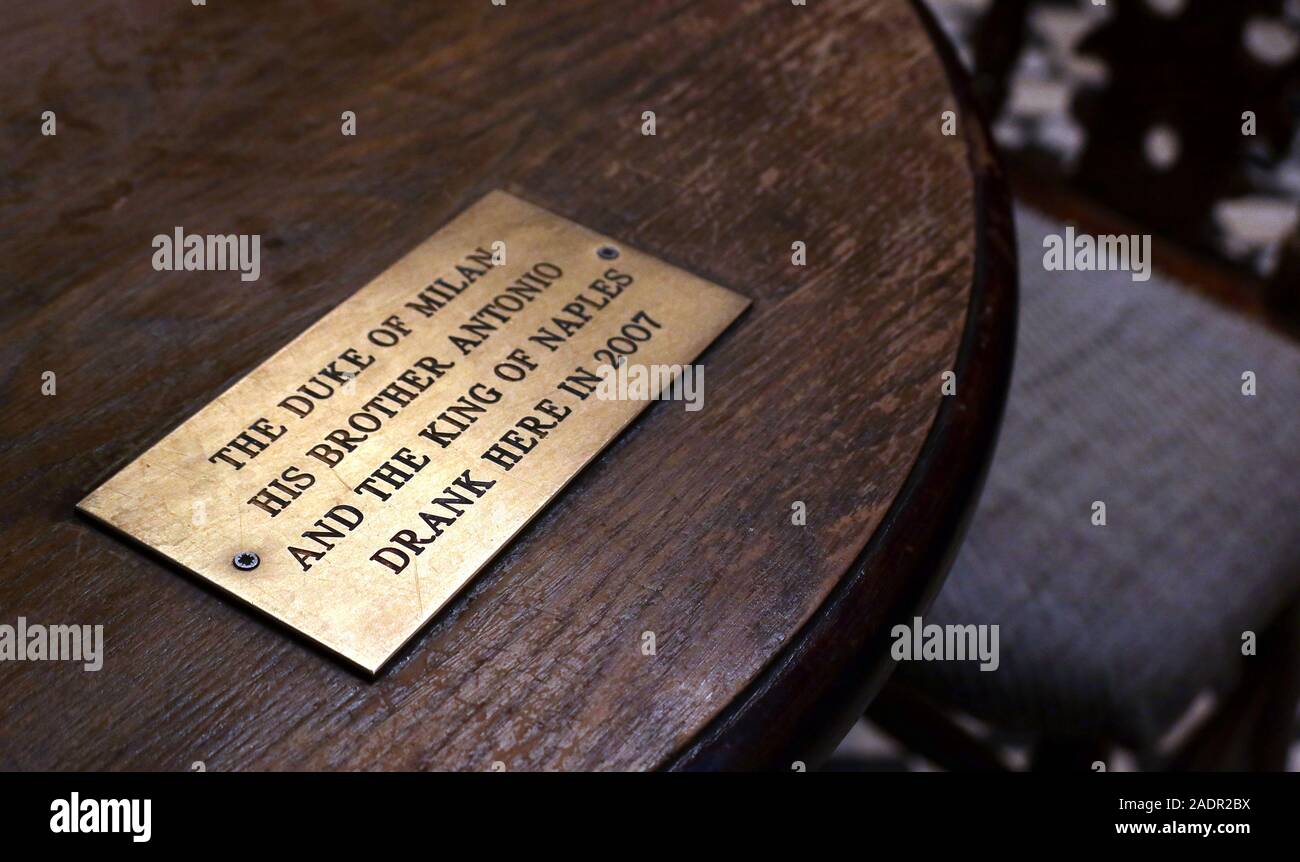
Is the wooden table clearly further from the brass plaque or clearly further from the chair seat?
the chair seat

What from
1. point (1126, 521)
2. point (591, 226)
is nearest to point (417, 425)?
point (591, 226)

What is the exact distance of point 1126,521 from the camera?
126 cm

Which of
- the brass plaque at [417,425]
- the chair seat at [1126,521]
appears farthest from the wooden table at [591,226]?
the chair seat at [1126,521]

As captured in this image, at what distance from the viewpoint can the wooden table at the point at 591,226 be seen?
2.15 ft

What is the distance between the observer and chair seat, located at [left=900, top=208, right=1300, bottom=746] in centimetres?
119

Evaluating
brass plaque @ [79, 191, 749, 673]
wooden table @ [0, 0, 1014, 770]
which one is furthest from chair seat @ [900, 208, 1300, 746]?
brass plaque @ [79, 191, 749, 673]

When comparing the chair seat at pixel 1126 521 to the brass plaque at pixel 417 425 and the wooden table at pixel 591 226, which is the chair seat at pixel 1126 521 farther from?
the brass plaque at pixel 417 425

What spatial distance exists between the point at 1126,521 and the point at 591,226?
64 cm

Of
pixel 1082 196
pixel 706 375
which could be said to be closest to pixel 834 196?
pixel 706 375

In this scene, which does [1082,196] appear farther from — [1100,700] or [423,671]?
[423,671]

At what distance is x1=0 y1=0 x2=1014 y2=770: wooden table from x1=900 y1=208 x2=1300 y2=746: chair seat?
0.41 m

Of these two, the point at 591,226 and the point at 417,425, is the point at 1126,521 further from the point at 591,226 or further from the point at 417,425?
the point at 417,425

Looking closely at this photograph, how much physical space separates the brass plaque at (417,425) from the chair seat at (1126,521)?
0.52 m
